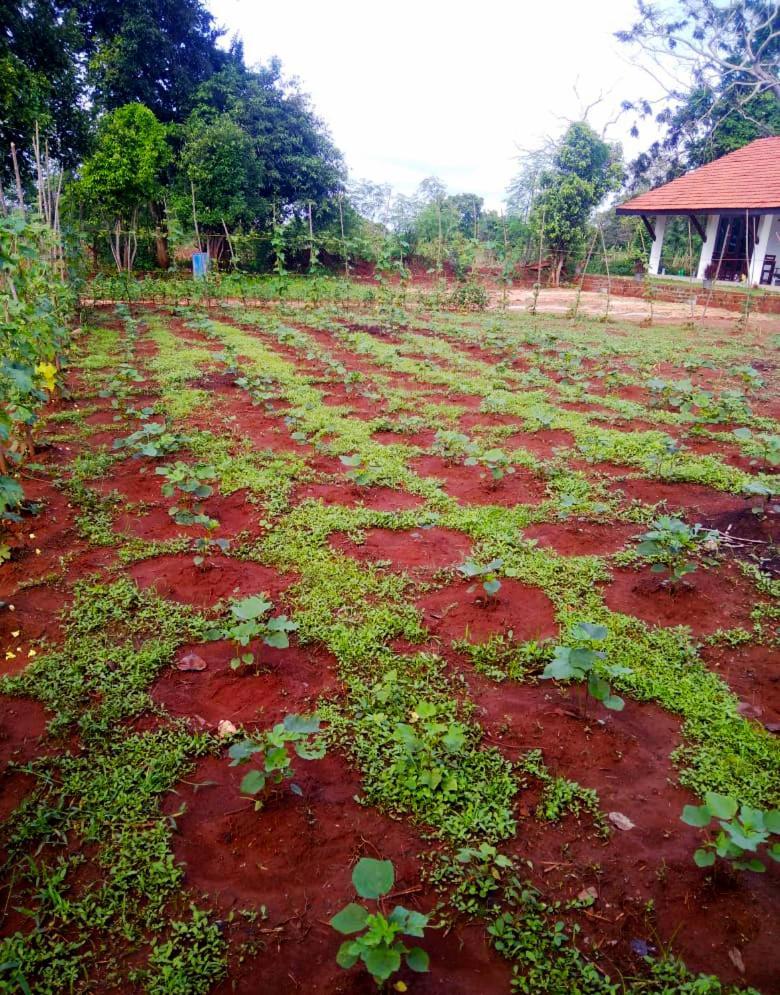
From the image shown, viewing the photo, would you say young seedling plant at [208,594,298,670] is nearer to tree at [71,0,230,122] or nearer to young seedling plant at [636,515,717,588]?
young seedling plant at [636,515,717,588]

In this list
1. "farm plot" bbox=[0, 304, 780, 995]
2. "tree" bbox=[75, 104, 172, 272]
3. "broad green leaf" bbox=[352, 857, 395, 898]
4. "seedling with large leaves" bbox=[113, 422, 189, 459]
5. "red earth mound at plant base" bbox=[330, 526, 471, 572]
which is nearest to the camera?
"broad green leaf" bbox=[352, 857, 395, 898]

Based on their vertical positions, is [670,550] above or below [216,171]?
below

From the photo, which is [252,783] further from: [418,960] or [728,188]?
[728,188]

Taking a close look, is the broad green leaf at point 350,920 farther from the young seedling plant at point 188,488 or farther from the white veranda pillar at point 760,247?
the white veranda pillar at point 760,247

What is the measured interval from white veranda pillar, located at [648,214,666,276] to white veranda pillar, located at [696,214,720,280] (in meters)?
1.45

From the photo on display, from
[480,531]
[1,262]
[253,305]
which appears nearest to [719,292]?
[253,305]

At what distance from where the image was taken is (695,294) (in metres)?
15.7

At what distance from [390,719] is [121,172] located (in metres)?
13.7

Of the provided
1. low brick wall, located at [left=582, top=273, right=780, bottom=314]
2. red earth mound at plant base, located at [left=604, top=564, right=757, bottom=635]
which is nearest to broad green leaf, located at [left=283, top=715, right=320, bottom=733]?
red earth mound at plant base, located at [left=604, top=564, right=757, bottom=635]

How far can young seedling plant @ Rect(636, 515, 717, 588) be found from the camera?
2.80 metres

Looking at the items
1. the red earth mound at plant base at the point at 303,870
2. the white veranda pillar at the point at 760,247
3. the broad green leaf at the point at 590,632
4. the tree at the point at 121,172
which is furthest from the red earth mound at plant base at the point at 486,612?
the white veranda pillar at the point at 760,247

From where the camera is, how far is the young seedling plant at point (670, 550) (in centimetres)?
280

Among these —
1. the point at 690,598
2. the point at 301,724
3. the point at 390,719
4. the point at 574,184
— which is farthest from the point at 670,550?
the point at 574,184

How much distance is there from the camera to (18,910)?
154cm
